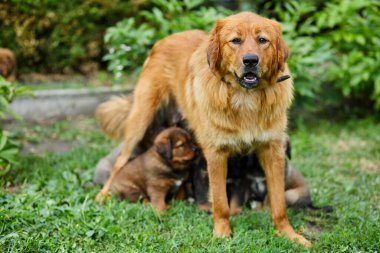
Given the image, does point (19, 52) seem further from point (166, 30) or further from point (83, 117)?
point (166, 30)

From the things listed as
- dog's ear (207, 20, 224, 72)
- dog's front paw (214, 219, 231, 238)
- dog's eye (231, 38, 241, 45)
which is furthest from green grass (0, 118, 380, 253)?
dog's eye (231, 38, 241, 45)

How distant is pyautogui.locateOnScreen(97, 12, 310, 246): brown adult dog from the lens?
14.6 ft

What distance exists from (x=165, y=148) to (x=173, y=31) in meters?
3.02

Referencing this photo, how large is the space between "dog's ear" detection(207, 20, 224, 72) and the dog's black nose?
Answer: 0.35m

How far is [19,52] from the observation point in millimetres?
9102

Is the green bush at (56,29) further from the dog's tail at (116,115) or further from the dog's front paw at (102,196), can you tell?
the dog's front paw at (102,196)

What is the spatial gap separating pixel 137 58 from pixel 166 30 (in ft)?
2.43

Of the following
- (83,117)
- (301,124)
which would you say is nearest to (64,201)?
(83,117)

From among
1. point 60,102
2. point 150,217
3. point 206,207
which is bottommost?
point 60,102

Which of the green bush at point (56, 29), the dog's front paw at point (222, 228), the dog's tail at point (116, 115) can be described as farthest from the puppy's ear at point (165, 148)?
the green bush at point (56, 29)

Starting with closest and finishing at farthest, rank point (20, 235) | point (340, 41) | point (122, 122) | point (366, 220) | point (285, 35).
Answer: point (20, 235)
point (366, 220)
point (122, 122)
point (285, 35)
point (340, 41)

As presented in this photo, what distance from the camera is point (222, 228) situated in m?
4.79

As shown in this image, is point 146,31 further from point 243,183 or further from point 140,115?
point 243,183

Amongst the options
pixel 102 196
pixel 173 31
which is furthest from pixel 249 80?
pixel 173 31
